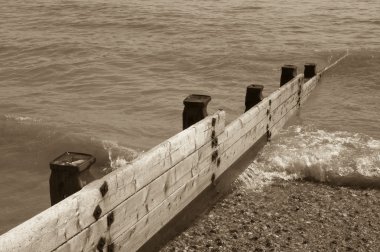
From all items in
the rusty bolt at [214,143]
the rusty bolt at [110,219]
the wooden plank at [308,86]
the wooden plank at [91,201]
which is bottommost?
the wooden plank at [308,86]

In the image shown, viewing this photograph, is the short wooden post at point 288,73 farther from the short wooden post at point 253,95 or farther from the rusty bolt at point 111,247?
the rusty bolt at point 111,247

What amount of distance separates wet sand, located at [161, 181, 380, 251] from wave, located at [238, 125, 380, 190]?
32cm

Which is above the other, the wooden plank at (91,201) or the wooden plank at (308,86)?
the wooden plank at (91,201)

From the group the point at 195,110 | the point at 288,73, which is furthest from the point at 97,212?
the point at 288,73

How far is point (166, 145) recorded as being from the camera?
4676mm

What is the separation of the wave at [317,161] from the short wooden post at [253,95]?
98 centimetres

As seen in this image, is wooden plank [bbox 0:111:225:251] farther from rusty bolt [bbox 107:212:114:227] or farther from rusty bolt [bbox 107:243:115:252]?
rusty bolt [bbox 107:243:115:252]

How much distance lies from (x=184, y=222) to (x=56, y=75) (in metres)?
11.0

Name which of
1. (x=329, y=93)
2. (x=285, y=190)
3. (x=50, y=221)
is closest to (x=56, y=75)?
(x=329, y=93)

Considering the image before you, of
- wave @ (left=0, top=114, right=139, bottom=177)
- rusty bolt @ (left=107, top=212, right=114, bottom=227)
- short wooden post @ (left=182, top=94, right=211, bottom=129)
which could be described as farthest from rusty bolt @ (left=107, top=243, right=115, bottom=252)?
wave @ (left=0, top=114, right=139, bottom=177)

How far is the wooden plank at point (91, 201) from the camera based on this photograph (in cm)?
311

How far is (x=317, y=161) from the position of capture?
760cm

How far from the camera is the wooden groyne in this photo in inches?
131

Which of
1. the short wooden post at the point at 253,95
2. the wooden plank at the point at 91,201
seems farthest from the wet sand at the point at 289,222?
the short wooden post at the point at 253,95
